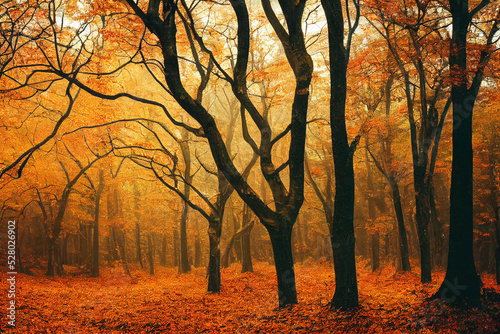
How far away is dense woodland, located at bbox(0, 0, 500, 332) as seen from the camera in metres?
7.09

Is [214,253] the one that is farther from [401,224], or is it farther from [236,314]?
[401,224]

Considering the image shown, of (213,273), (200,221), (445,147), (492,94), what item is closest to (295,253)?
(200,221)

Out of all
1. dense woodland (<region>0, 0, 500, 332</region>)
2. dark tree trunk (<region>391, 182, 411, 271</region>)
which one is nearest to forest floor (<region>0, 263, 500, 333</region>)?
dense woodland (<region>0, 0, 500, 332</region>)

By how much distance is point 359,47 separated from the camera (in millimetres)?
16531

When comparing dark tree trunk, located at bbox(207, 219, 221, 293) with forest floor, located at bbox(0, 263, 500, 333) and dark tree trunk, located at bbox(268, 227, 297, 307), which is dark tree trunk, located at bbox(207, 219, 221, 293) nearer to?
forest floor, located at bbox(0, 263, 500, 333)

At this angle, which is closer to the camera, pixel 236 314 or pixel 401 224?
pixel 236 314

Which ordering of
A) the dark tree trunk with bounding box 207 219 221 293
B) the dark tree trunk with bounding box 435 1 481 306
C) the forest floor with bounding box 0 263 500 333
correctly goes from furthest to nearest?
the dark tree trunk with bounding box 207 219 221 293 → the dark tree trunk with bounding box 435 1 481 306 → the forest floor with bounding box 0 263 500 333

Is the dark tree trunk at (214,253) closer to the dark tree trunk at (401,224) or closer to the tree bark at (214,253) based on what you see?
the tree bark at (214,253)

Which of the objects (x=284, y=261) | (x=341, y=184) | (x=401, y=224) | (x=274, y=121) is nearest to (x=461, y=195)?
(x=341, y=184)

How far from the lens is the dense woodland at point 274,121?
709 centimetres

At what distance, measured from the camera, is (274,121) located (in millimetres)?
23047

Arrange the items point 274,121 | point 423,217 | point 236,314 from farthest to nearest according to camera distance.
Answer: point 274,121
point 423,217
point 236,314

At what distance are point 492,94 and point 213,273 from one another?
39.4 feet

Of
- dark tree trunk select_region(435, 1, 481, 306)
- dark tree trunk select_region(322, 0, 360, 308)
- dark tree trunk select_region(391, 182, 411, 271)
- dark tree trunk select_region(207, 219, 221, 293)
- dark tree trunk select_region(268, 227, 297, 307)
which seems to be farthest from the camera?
dark tree trunk select_region(391, 182, 411, 271)
